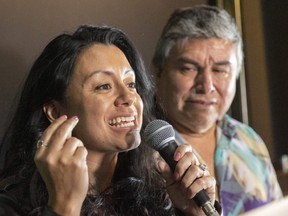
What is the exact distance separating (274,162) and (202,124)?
37 centimetres

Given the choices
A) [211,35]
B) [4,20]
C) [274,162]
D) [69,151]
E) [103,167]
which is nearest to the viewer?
[69,151]

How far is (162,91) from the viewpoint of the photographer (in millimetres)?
1454

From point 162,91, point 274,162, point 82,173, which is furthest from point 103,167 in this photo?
point 274,162

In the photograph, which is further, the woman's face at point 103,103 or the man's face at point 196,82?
the man's face at point 196,82

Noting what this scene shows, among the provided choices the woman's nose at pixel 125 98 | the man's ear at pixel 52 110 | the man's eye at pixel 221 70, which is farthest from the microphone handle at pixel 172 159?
the man's eye at pixel 221 70

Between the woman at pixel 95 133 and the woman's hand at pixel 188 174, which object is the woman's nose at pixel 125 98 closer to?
the woman at pixel 95 133

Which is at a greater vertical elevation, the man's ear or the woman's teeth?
the man's ear

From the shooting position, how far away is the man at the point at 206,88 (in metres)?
1.42

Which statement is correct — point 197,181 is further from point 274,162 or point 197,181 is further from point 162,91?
point 274,162

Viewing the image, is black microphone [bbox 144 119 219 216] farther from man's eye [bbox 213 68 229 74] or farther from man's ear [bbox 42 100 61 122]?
man's eye [bbox 213 68 229 74]

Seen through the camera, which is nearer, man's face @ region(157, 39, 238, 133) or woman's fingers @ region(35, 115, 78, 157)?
woman's fingers @ region(35, 115, 78, 157)

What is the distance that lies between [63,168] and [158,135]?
0.19 m

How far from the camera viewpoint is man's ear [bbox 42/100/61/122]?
102cm

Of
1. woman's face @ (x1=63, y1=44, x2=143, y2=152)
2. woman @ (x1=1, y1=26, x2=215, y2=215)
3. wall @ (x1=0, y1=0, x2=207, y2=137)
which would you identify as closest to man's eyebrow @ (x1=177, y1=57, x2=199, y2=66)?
wall @ (x1=0, y1=0, x2=207, y2=137)
